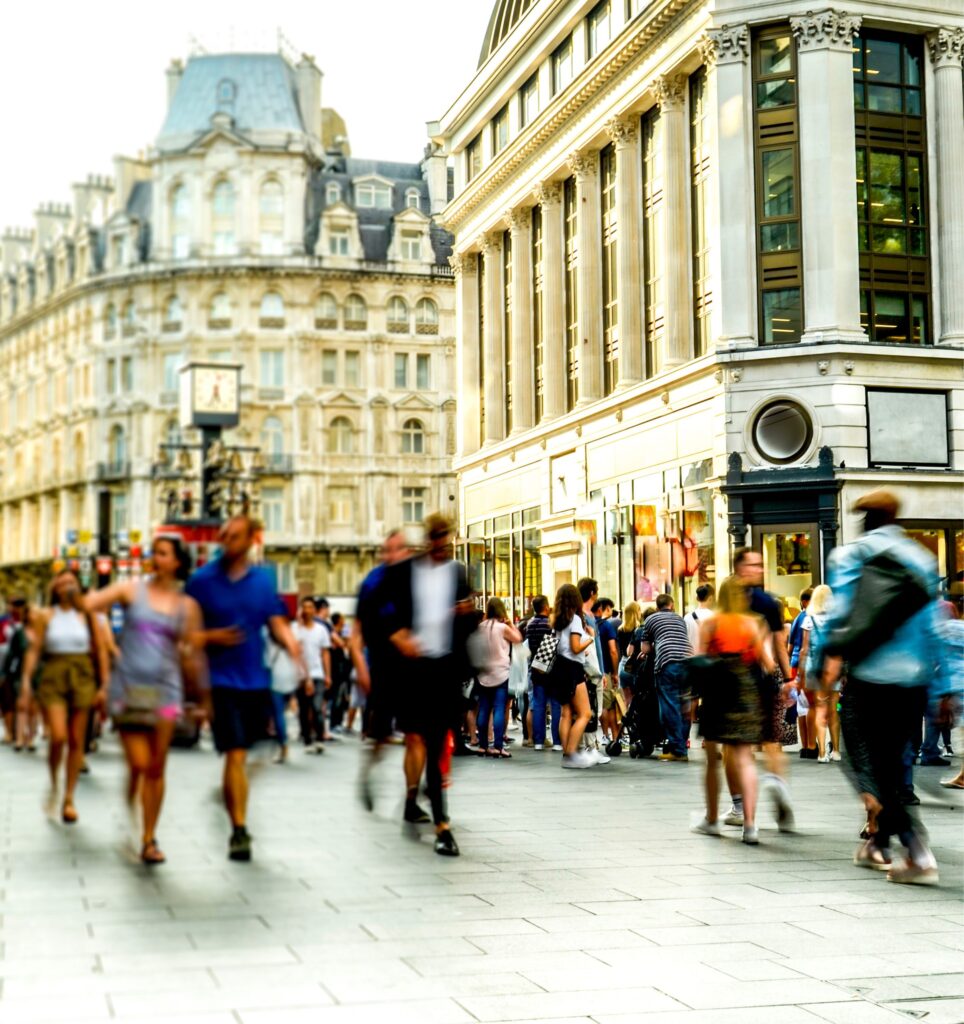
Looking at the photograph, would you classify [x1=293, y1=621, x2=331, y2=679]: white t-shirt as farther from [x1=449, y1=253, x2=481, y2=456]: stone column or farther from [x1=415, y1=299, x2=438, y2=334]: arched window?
[x1=415, y1=299, x2=438, y2=334]: arched window

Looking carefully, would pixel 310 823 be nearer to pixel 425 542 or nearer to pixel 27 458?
pixel 425 542

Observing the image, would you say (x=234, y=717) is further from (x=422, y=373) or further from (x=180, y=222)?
(x=180, y=222)

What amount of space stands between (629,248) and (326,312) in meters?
37.9

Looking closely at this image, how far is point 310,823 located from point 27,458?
8042cm

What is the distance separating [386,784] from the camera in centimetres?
1423

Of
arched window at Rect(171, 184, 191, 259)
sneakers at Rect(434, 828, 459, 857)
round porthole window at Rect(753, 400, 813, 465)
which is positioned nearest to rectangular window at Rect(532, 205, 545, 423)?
round porthole window at Rect(753, 400, 813, 465)

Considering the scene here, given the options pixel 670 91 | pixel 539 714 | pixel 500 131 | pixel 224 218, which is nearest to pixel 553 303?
pixel 500 131

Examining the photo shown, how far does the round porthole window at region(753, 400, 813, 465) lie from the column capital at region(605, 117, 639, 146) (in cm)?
942

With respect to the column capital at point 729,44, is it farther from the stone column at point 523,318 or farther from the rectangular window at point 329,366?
the rectangular window at point 329,366

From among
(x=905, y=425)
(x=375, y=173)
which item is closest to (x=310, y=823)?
(x=905, y=425)

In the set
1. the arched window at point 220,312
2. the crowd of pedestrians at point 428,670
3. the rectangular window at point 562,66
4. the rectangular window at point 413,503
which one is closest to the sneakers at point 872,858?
the crowd of pedestrians at point 428,670

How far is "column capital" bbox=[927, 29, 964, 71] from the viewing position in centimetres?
3344

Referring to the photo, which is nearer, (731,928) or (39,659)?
(731,928)

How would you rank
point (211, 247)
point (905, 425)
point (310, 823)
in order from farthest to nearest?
point (211, 247)
point (905, 425)
point (310, 823)
